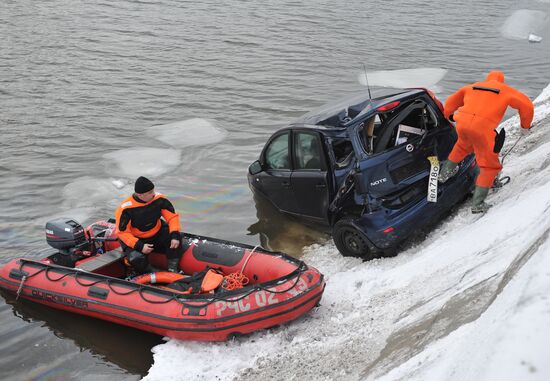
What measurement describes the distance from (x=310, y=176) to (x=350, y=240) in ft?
3.82

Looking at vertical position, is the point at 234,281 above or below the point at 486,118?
below

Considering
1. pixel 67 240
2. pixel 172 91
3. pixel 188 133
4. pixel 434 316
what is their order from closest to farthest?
1. pixel 434 316
2. pixel 67 240
3. pixel 188 133
4. pixel 172 91

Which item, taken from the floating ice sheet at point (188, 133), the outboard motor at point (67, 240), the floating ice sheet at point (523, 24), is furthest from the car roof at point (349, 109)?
the floating ice sheet at point (523, 24)

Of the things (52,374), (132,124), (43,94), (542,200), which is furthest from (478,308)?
(43,94)

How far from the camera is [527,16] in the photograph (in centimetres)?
2758

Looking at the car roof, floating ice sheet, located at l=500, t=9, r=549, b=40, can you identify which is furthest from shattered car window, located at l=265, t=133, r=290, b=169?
floating ice sheet, located at l=500, t=9, r=549, b=40

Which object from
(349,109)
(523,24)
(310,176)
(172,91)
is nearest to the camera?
(349,109)

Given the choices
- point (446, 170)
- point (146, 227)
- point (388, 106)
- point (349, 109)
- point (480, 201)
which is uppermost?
point (388, 106)

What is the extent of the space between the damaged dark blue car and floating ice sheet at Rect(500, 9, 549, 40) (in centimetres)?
1855

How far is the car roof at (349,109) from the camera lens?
7.87 metres

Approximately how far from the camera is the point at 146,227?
841cm

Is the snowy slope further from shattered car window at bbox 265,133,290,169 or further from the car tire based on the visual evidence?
shattered car window at bbox 265,133,290,169

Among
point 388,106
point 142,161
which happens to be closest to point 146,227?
point 388,106

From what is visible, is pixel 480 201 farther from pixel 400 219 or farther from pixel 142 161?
pixel 142 161
